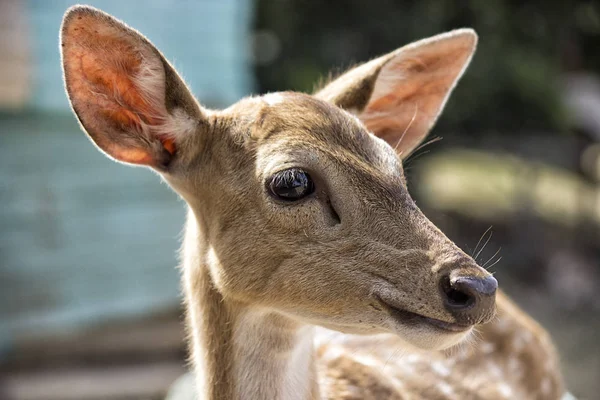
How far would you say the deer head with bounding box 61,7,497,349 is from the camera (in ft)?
6.89

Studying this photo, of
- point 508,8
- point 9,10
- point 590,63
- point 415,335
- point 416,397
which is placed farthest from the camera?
point 590,63

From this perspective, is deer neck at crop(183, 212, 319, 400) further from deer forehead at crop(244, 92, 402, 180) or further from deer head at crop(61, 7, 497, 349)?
deer forehead at crop(244, 92, 402, 180)

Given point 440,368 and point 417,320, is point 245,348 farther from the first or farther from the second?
point 440,368

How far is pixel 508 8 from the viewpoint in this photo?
1198 cm

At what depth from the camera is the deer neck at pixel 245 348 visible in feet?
8.02

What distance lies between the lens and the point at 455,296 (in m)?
2.03

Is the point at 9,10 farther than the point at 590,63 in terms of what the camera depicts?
No

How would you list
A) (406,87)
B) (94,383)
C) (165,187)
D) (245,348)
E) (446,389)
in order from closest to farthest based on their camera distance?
(245,348)
(406,87)
(446,389)
(94,383)
(165,187)

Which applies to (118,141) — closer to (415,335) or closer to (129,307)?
(415,335)

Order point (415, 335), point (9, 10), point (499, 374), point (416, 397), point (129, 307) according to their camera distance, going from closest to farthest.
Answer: point (415, 335) < point (416, 397) < point (499, 374) < point (9, 10) < point (129, 307)

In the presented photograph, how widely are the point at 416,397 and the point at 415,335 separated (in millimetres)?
1035

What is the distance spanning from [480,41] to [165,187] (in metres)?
6.06

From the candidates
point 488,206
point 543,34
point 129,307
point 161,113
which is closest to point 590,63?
point 543,34

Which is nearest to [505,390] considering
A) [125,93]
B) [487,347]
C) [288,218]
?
[487,347]
